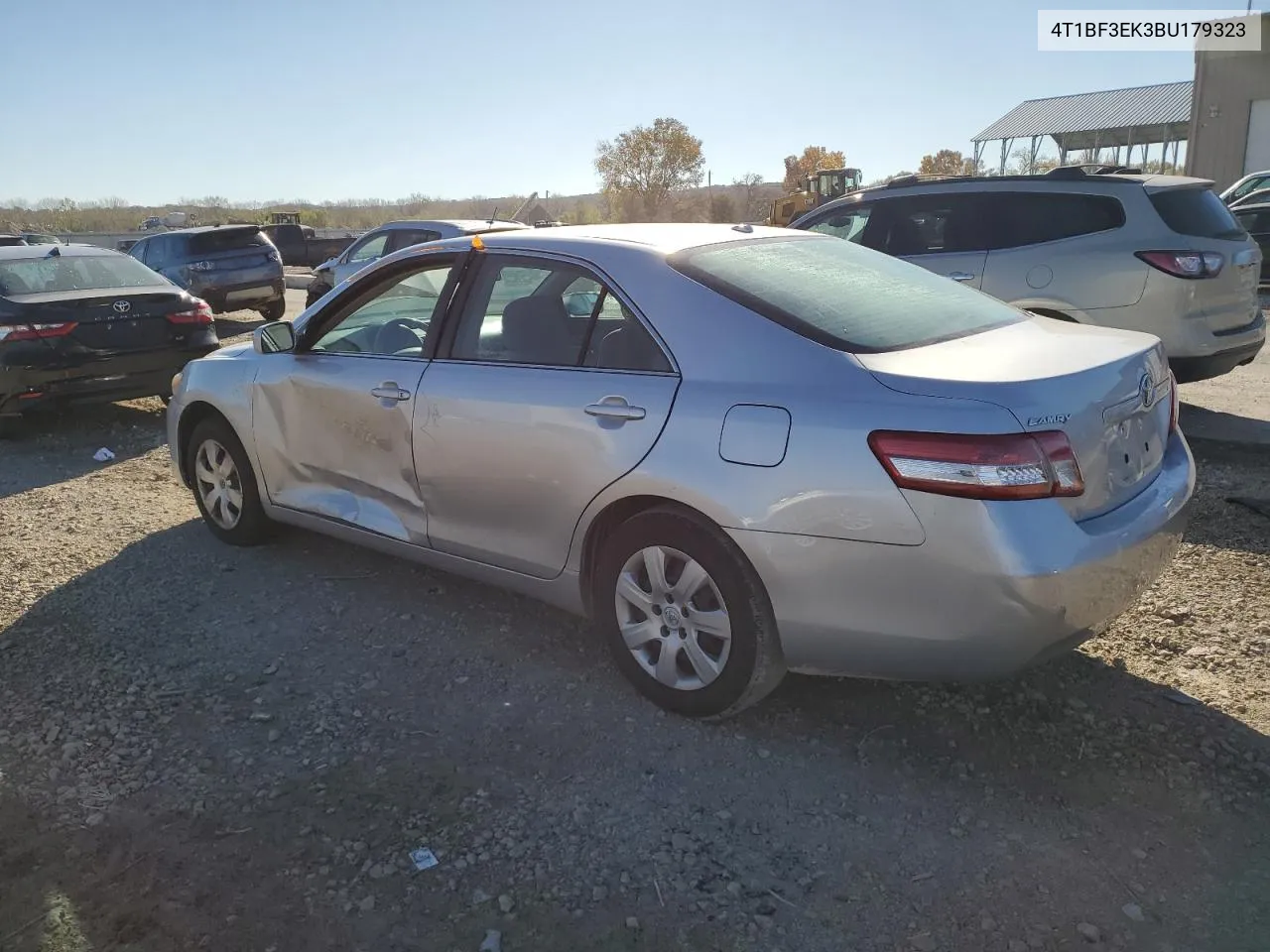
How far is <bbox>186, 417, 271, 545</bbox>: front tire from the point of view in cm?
506

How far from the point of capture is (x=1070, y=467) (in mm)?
2803

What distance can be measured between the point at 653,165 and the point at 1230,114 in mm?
31758

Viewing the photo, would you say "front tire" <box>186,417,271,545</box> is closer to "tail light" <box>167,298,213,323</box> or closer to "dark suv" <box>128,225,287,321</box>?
"tail light" <box>167,298,213,323</box>

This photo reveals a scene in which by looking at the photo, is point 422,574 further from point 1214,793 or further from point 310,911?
point 1214,793

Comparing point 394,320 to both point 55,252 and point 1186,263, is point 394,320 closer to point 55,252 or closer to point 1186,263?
point 1186,263

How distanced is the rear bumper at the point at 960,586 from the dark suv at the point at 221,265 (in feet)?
44.2

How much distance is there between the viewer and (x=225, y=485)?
522 cm

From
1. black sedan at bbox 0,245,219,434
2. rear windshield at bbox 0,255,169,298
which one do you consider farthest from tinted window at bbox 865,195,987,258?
rear windshield at bbox 0,255,169,298

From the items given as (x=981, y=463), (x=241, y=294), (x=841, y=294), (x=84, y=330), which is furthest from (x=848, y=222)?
(x=241, y=294)

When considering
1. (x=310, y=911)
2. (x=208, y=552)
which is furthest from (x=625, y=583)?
(x=208, y=552)

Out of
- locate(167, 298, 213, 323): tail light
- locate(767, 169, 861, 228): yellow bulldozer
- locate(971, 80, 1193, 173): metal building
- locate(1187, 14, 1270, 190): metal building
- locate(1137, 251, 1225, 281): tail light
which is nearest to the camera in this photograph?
locate(1137, 251, 1225, 281): tail light

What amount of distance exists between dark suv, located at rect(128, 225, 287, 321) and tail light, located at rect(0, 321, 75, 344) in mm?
6894

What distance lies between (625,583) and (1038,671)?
159 cm

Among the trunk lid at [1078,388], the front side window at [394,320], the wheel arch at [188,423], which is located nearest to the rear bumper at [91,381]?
the wheel arch at [188,423]
